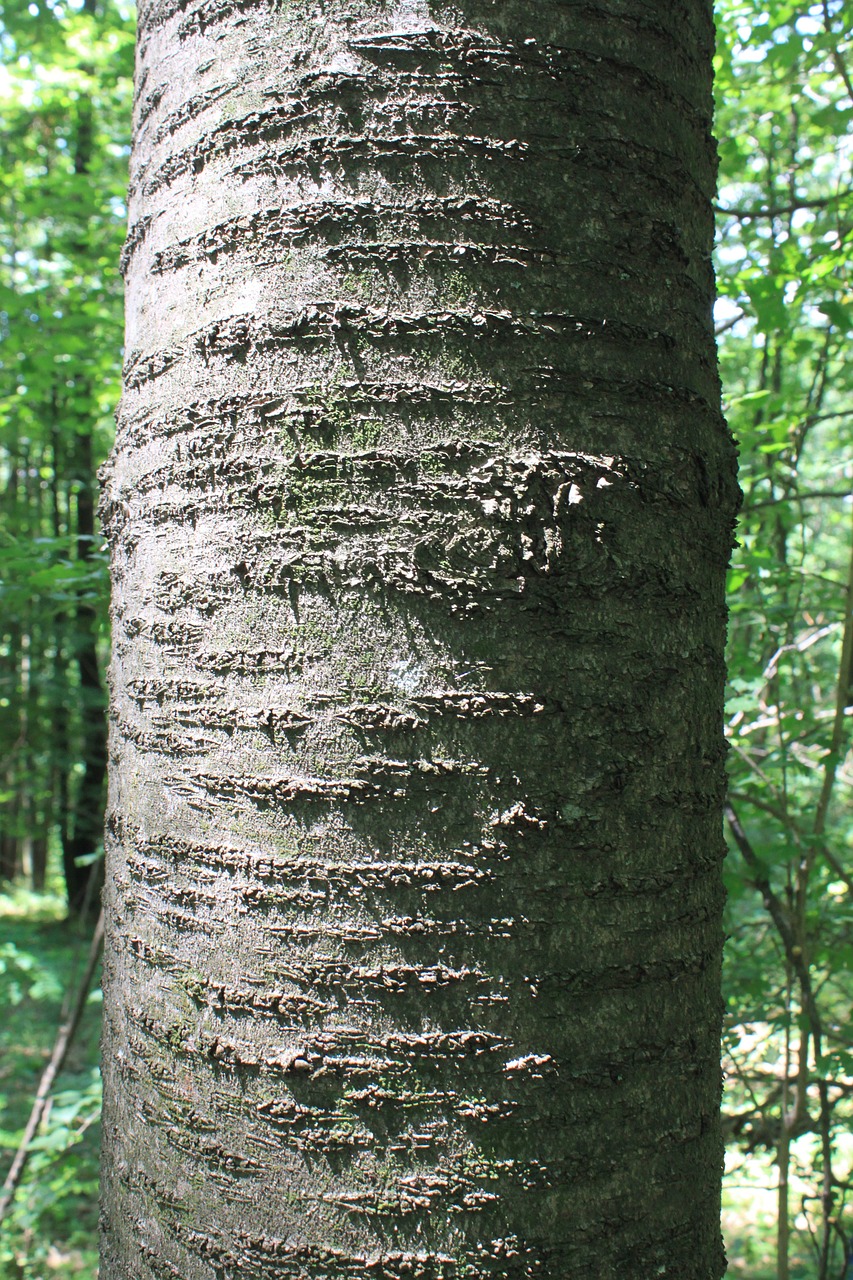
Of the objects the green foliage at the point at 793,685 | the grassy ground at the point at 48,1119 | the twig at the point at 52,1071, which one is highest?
the green foliage at the point at 793,685

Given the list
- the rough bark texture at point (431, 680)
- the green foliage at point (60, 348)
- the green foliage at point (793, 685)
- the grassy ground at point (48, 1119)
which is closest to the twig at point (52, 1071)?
the grassy ground at point (48, 1119)

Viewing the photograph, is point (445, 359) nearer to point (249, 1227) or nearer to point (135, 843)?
point (135, 843)

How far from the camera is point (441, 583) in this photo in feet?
2.24

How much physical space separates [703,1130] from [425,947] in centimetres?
34

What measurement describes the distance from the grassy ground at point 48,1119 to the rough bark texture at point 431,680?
2.75 meters

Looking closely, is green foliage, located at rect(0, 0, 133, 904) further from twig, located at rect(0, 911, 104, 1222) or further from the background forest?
twig, located at rect(0, 911, 104, 1222)

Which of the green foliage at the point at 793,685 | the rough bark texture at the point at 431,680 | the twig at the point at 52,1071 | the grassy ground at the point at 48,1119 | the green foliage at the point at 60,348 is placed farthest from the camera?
the green foliage at the point at 60,348

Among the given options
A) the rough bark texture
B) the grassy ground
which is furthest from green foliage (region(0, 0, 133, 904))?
the rough bark texture

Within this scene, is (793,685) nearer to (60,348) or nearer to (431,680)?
(431,680)

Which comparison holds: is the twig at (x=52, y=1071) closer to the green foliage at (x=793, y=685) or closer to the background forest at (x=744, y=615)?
the background forest at (x=744, y=615)

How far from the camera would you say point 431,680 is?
682 mm

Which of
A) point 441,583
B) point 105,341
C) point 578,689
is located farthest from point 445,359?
point 105,341

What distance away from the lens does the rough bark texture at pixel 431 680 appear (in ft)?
2.18

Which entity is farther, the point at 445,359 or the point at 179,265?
the point at 179,265
